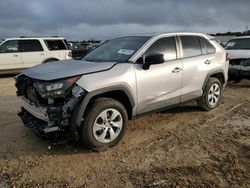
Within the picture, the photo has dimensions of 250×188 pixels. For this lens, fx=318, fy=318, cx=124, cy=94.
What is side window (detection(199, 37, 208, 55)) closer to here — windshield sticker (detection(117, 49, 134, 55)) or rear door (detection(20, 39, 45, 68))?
windshield sticker (detection(117, 49, 134, 55))

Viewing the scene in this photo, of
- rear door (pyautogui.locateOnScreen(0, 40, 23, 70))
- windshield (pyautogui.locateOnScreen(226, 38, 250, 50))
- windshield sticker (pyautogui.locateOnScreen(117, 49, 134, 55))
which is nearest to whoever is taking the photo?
windshield sticker (pyautogui.locateOnScreen(117, 49, 134, 55))

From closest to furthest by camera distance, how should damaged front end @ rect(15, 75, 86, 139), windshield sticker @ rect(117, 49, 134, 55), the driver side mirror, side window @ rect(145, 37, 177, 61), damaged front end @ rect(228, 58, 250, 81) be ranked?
damaged front end @ rect(15, 75, 86, 139) < the driver side mirror < windshield sticker @ rect(117, 49, 134, 55) < side window @ rect(145, 37, 177, 61) < damaged front end @ rect(228, 58, 250, 81)

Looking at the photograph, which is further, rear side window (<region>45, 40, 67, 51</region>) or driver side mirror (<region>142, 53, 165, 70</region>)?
rear side window (<region>45, 40, 67, 51</region>)

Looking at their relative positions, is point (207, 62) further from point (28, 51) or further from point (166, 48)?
point (28, 51)

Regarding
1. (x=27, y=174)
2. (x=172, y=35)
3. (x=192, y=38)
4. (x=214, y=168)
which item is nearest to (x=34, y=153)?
(x=27, y=174)

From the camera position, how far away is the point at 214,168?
418 centimetres

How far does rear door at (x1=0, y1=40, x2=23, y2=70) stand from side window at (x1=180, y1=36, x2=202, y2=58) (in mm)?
9360

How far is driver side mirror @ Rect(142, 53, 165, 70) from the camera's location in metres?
5.18

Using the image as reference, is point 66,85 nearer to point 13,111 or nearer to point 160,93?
point 160,93

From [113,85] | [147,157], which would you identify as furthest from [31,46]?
[147,157]

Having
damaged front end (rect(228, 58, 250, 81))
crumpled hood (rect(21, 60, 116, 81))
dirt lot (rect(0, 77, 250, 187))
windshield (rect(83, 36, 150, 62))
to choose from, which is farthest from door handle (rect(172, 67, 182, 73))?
damaged front end (rect(228, 58, 250, 81))

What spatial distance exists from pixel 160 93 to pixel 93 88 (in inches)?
57.3

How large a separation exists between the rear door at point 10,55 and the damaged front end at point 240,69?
28.6ft

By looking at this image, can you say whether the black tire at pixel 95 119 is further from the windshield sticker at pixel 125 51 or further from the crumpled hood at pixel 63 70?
the windshield sticker at pixel 125 51
